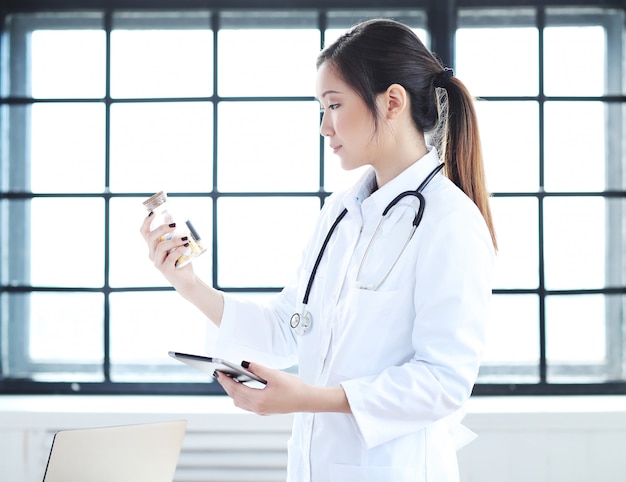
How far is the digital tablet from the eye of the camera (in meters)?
1.11

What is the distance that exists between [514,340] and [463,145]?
1.25 meters

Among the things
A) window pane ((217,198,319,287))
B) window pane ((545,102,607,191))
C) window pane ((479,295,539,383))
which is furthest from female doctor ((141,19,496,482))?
window pane ((545,102,607,191))

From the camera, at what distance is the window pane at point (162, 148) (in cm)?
248

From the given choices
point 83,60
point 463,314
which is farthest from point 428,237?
point 83,60

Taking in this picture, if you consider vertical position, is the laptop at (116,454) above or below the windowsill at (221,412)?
above

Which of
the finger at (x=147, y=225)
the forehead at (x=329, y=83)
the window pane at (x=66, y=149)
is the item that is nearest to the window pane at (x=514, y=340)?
the forehead at (x=329, y=83)

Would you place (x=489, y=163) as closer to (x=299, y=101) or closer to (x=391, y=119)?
(x=299, y=101)

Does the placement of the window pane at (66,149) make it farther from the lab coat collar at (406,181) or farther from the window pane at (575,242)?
the window pane at (575,242)

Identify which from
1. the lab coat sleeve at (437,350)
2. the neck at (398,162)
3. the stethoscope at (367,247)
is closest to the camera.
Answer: the lab coat sleeve at (437,350)

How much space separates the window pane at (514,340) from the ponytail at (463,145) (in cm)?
110

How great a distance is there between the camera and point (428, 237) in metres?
1.31

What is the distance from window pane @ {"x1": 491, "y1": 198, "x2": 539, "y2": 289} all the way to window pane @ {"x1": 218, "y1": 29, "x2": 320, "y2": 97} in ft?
2.78

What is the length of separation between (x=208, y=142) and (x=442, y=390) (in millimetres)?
1538

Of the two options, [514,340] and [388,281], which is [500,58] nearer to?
[514,340]
